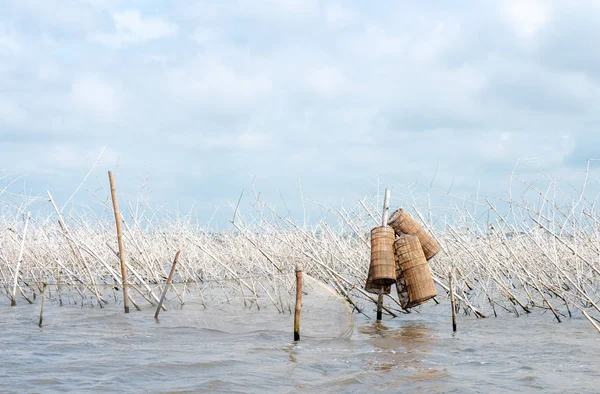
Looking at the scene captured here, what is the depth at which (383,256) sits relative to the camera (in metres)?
7.14

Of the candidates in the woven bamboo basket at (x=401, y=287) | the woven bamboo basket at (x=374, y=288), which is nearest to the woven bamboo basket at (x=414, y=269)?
the woven bamboo basket at (x=401, y=287)

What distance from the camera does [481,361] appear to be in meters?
5.96

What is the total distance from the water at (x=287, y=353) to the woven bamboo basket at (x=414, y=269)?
1.64 ft

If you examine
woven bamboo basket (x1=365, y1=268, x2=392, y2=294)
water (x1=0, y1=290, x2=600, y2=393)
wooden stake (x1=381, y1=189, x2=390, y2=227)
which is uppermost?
wooden stake (x1=381, y1=189, x2=390, y2=227)

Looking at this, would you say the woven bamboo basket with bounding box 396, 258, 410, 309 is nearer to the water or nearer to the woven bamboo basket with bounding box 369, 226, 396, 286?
the woven bamboo basket with bounding box 369, 226, 396, 286

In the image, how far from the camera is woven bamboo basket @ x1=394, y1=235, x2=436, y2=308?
23.5 feet

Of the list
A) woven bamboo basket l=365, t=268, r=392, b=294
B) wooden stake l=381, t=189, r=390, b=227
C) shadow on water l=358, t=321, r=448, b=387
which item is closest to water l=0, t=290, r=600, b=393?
shadow on water l=358, t=321, r=448, b=387

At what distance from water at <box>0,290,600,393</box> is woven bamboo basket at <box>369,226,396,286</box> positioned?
0.63 meters

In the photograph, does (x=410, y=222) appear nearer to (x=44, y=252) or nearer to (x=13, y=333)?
(x=13, y=333)

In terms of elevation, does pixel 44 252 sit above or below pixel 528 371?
above

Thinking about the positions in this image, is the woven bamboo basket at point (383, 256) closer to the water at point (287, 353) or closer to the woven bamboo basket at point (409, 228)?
the woven bamboo basket at point (409, 228)

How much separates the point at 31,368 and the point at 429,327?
15.1ft

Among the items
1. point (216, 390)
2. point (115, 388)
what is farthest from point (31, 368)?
point (216, 390)

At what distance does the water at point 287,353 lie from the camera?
5.05m
